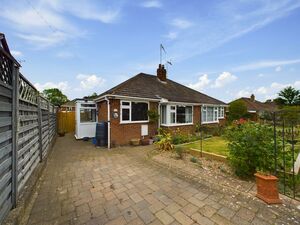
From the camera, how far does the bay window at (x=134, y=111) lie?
9328 millimetres

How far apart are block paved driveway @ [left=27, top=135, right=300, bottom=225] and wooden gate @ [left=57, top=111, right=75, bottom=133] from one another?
1180cm

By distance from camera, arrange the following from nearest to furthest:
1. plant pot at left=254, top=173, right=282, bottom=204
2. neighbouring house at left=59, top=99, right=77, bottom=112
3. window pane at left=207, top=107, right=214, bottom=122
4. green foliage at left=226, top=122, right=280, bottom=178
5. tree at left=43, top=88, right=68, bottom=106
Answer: plant pot at left=254, top=173, right=282, bottom=204 < green foliage at left=226, top=122, right=280, bottom=178 < window pane at left=207, top=107, right=214, bottom=122 < neighbouring house at left=59, top=99, right=77, bottom=112 < tree at left=43, top=88, right=68, bottom=106

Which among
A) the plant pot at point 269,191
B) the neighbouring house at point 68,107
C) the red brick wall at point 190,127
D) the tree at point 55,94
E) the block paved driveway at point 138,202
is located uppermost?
the tree at point 55,94

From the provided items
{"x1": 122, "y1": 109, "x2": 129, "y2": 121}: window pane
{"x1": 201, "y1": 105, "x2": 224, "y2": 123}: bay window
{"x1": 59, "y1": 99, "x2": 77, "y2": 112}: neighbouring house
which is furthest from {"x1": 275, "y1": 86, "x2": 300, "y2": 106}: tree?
{"x1": 59, "y1": 99, "x2": 77, "y2": 112}: neighbouring house

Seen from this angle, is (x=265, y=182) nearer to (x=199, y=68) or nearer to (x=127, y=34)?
(x=127, y=34)

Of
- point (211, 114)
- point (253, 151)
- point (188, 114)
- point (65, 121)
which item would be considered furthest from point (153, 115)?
point (65, 121)

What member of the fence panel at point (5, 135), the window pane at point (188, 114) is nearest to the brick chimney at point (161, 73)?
the window pane at point (188, 114)

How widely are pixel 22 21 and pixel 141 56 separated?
28.2 ft

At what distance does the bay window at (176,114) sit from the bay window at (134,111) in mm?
1780

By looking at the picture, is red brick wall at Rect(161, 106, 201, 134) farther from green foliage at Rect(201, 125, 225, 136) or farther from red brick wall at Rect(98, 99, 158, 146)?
red brick wall at Rect(98, 99, 158, 146)

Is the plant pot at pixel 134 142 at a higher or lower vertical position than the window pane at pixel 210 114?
lower

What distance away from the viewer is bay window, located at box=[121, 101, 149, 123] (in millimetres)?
9328

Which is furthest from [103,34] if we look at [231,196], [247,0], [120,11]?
[231,196]

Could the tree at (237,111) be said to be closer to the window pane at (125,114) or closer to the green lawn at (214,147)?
the green lawn at (214,147)
